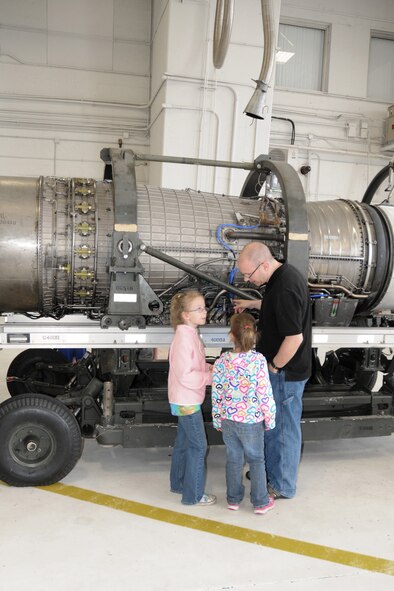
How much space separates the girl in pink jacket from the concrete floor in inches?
Result: 8.3

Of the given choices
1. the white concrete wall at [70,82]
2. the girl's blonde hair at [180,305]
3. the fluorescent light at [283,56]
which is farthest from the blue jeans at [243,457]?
the fluorescent light at [283,56]

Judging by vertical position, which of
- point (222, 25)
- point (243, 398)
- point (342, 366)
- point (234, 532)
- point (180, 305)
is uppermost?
point (222, 25)

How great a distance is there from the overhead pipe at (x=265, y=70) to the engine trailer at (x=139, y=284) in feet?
1.95

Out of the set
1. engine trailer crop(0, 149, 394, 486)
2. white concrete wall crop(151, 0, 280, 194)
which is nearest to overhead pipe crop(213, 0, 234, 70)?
engine trailer crop(0, 149, 394, 486)

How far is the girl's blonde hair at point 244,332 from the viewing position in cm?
289

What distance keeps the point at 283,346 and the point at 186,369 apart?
0.58 meters

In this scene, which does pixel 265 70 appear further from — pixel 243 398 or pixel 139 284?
pixel 243 398

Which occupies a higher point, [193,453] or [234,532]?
[193,453]

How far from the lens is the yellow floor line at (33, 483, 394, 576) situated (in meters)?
2.64

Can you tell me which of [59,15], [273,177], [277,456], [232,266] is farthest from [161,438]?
[59,15]

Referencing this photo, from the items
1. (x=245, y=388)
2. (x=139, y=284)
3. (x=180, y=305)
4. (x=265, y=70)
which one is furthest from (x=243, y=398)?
(x=265, y=70)

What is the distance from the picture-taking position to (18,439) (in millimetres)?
3238

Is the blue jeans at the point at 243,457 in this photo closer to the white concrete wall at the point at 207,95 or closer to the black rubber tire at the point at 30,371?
the black rubber tire at the point at 30,371

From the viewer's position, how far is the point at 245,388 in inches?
114
